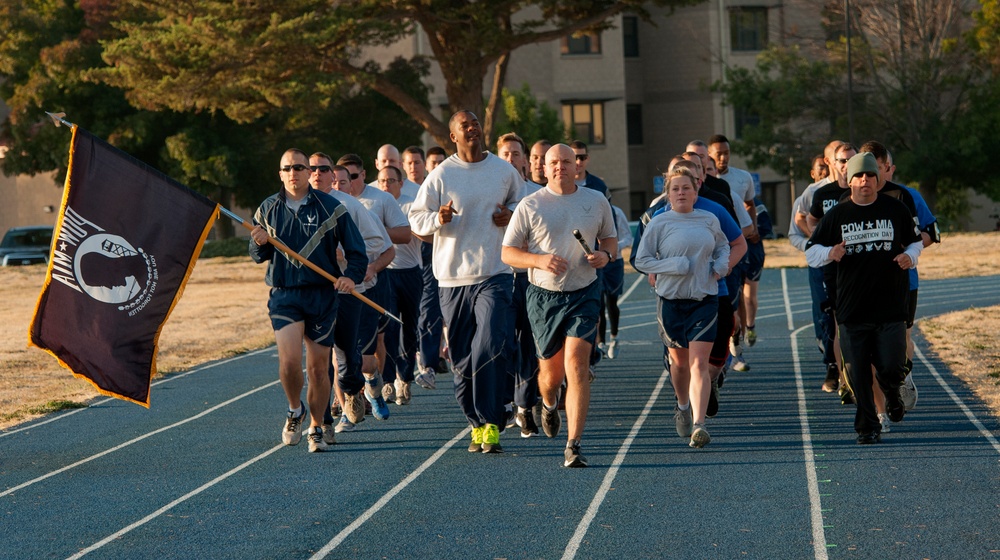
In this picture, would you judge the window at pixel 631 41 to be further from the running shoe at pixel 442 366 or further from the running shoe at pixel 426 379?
the running shoe at pixel 426 379

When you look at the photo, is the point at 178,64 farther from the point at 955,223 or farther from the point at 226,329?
the point at 955,223

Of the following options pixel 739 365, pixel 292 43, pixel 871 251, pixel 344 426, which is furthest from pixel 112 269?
pixel 292 43

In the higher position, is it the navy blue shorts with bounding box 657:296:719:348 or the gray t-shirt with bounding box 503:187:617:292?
the gray t-shirt with bounding box 503:187:617:292

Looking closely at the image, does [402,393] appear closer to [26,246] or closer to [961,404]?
[961,404]

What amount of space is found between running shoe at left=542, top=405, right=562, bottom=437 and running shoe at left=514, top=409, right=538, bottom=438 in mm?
529

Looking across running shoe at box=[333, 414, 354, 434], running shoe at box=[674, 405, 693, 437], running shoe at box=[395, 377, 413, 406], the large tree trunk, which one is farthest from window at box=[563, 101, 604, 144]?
running shoe at box=[674, 405, 693, 437]

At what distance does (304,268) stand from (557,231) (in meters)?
1.66

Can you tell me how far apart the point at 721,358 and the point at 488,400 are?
184 centimetres

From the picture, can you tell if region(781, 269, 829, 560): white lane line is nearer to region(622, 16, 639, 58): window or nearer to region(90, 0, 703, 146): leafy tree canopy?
region(90, 0, 703, 146): leafy tree canopy

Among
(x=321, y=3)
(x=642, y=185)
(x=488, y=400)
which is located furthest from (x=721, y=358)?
(x=642, y=185)

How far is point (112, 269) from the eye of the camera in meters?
8.58

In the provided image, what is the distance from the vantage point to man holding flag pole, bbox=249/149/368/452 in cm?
927

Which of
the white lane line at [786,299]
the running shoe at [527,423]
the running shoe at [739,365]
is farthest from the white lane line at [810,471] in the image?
the white lane line at [786,299]

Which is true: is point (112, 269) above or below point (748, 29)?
below
